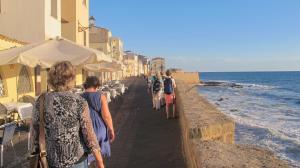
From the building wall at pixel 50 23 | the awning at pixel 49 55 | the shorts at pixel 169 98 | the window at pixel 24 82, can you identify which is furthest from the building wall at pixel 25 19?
the awning at pixel 49 55

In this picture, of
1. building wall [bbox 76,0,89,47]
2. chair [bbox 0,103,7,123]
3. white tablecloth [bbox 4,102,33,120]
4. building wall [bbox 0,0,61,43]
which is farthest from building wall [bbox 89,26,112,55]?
chair [bbox 0,103,7,123]

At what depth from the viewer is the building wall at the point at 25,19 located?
16.7m

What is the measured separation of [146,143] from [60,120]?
6248 mm

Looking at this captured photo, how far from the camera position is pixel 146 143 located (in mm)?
9641

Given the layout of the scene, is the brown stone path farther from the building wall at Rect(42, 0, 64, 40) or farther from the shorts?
the building wall at Rect(42, 0, 64, 40)

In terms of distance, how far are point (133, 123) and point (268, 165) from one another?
847cm

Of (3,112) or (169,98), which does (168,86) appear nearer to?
(169,98)

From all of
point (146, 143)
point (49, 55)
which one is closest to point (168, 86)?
point (146, 143)

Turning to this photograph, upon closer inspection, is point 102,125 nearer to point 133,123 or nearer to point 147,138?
point 147,138

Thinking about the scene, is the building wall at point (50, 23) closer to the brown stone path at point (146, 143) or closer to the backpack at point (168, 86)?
the brown stone path at point (146, 143)

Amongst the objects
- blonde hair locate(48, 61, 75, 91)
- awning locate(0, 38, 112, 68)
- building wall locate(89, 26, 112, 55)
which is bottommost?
blonde hair locate(48, 61, 75, 91)

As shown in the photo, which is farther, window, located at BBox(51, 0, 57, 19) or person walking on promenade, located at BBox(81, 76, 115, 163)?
window, located at BBox(51, 0, 57, 19)

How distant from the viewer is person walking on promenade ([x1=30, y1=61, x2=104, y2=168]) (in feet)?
11.5

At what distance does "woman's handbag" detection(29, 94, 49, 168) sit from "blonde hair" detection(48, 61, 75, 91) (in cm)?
13
